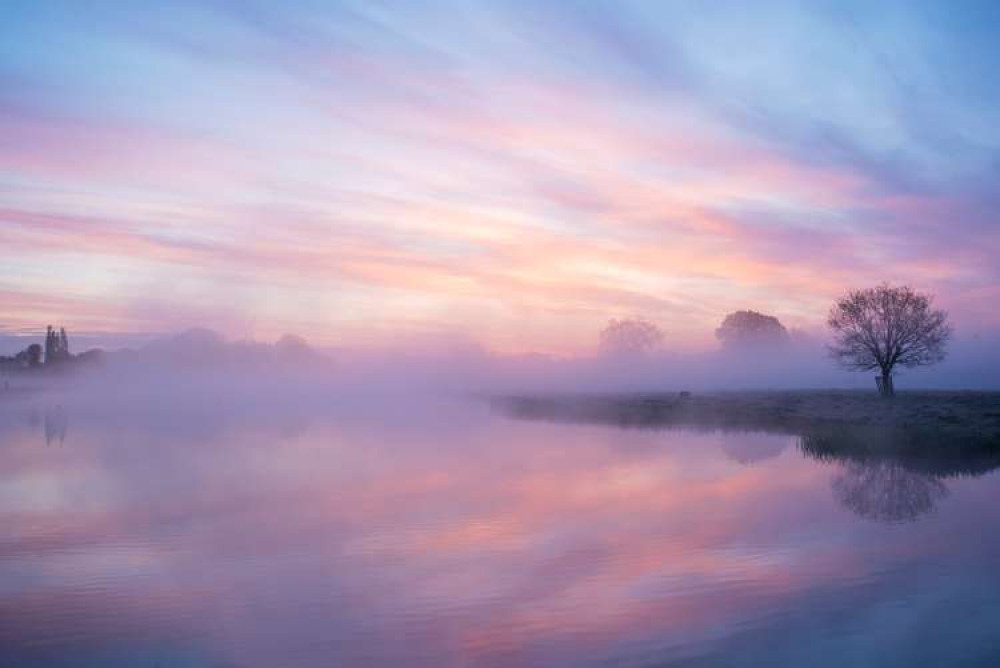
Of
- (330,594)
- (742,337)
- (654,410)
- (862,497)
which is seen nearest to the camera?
(330,594)

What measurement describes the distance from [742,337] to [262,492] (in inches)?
6776

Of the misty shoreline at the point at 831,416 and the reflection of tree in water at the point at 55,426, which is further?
the reflection of tree in water at the point at 55,426

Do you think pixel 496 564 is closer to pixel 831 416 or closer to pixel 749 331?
pixel 831 416

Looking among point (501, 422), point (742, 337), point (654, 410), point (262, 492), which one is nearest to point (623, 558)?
point (262, 492)

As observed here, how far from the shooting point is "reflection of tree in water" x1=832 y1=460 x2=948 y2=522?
2831 centimetres

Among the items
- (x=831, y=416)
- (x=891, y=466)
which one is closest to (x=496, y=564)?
(x=891, y=466)

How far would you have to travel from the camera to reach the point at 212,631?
1539cm

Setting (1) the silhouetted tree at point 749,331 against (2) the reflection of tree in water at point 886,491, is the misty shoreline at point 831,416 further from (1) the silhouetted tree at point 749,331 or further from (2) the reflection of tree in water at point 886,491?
(1) the silhouetted tree at point 749,331

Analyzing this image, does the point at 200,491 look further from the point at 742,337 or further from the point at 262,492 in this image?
the point at 742,337

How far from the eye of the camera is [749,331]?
7456 inches

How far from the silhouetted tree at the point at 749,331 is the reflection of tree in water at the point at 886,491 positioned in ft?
507

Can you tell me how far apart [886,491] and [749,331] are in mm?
163016

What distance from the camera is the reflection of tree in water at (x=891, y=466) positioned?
29703 mm

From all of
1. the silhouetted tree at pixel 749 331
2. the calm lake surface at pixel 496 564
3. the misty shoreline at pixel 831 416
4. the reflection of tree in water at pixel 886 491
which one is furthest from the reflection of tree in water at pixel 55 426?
Result: the silhouetted tree at pixel 749 331
